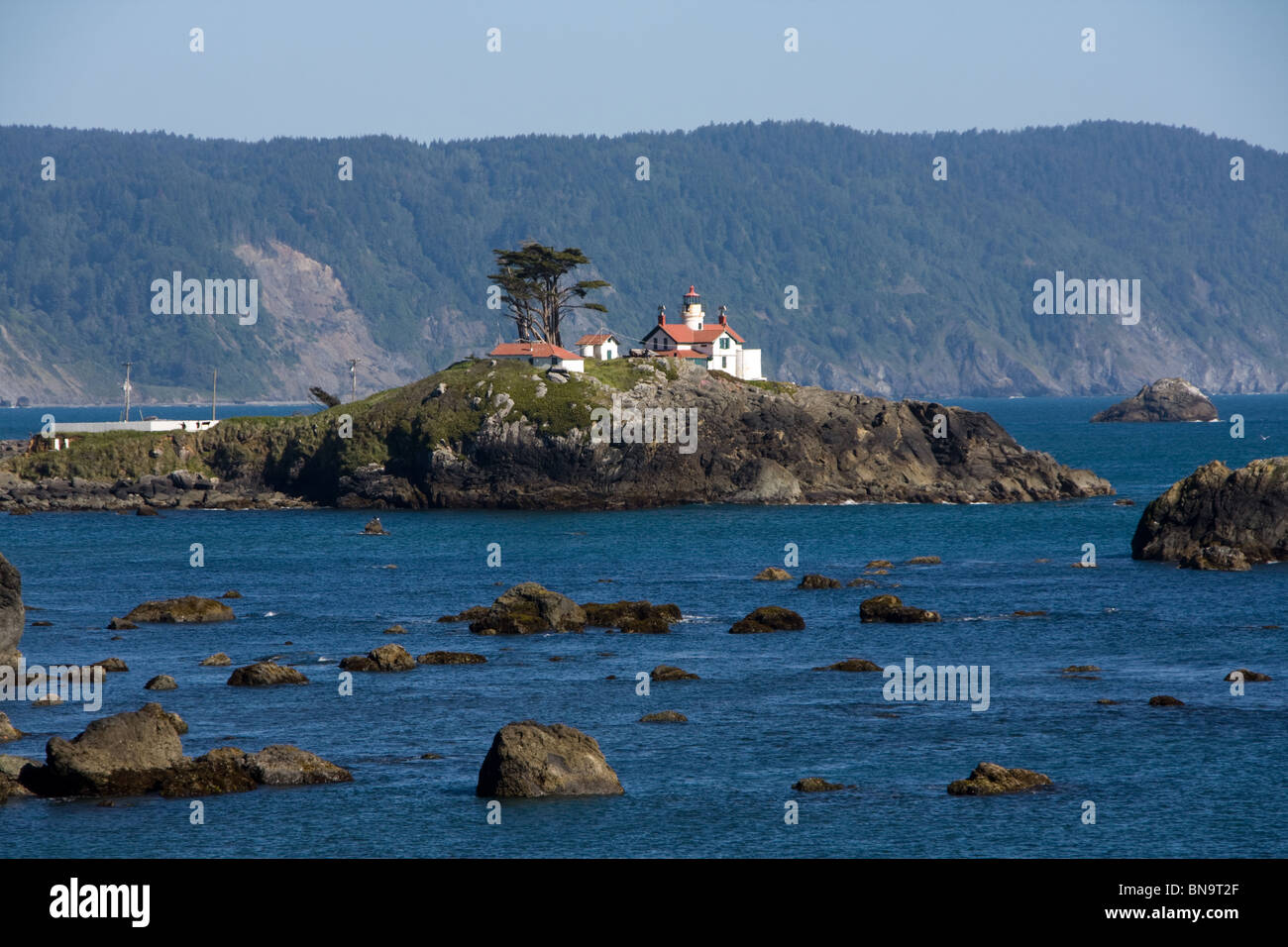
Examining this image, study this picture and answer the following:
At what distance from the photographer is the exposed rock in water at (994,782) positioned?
1587 inches

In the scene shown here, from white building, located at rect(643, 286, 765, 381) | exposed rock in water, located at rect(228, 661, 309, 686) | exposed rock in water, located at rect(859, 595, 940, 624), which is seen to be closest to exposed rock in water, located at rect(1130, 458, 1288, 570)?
exposed rock in water, located at rect(859, 595, 940, 624)

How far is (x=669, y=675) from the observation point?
57906 millimetres

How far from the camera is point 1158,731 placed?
48438 mm

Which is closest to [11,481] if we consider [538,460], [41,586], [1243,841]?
[538,460]

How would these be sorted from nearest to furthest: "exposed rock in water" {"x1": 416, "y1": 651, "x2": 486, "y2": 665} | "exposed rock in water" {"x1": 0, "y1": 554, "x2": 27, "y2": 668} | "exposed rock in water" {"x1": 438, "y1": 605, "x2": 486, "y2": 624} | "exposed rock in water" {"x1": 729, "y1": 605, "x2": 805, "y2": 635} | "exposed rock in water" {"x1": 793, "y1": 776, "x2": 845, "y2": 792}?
"exposed rock in water" {"x1": 793, "y1": 776, "x2": 845, "y2": 792}
"exposed rock in water" {"x1": 0, "y1": 554, "x2": 27, "y2": 668}
"exposed rock in water" {"x1": 416, "y1": 651, "x2": 486, "y2": 665}
"exposed rock in water" {"x1": 729, "y1": 605, "x2": 805, "y2": 635}
"exposed rock in water" {"x1": 438, "y1": 605, "x2": 486, "y2": 624}

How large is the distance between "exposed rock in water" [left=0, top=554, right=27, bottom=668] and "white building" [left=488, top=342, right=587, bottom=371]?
90460 mm

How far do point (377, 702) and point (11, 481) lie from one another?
326 ft

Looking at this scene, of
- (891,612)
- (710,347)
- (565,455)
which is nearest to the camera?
(891,612)

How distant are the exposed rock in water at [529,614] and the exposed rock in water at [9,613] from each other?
854 inches

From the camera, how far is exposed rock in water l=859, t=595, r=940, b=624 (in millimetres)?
72562

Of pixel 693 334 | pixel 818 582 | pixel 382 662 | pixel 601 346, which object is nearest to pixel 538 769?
pixel 382 662

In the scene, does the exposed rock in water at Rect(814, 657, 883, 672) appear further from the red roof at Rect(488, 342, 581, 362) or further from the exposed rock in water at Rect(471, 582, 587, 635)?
the red roof at Rect(488, 342, 581, 362)

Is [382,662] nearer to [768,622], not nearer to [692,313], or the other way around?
[768,622]

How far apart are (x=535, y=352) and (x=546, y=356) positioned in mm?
1131
